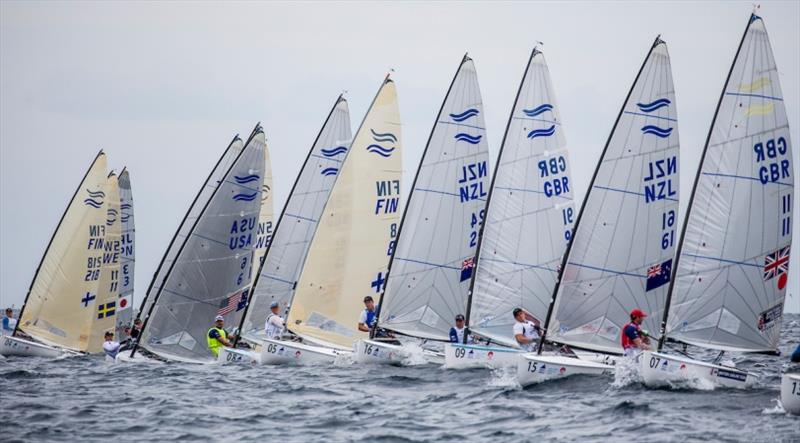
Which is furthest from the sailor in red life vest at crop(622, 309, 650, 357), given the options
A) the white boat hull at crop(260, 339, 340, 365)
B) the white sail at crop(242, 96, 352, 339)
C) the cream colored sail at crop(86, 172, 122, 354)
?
the cream colored sail at crop(86, 172, 122, 354)

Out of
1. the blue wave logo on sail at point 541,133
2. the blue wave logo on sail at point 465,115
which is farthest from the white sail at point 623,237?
the blue wave logo on sail at point 465,115

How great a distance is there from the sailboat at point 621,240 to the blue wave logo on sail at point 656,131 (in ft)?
0.08

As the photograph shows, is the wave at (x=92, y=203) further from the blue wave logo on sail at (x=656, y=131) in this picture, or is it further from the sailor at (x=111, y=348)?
the blue wave logo on sail at (x=656, y=131)

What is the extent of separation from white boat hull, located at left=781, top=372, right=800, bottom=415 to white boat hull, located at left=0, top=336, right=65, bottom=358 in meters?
24.8

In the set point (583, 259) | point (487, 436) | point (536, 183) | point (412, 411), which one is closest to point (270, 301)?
point (536, 183)

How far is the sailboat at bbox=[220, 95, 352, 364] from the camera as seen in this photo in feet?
124

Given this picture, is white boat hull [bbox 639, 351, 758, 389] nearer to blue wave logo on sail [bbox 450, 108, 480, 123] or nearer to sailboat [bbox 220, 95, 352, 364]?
blue wave logo on sail [bbox 450, 108, 480, 123]

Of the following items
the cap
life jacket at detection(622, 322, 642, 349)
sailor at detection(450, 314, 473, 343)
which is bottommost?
sailor at detection(450, 314, 473, 343)

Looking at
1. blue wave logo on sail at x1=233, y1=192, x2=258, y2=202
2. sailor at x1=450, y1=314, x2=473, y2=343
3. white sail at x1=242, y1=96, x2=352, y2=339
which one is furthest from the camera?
white sail at x1=242, y1=96, x2=352, y2=339

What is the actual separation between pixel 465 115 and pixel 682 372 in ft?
38.2

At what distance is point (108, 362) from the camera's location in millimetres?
35562

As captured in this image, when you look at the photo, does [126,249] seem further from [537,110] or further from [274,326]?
[537,110]

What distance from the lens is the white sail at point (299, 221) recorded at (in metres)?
38.1

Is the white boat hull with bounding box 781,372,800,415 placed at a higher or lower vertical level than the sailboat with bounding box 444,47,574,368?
lower
